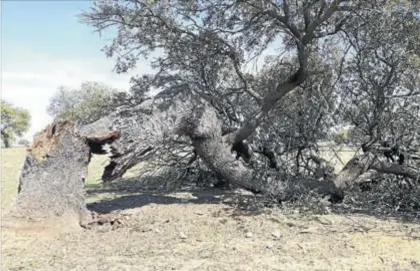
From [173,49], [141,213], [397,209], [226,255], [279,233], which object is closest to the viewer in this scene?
[226,255]

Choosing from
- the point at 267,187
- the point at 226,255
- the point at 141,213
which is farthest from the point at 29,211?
the point at 267,187

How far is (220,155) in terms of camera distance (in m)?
7.56

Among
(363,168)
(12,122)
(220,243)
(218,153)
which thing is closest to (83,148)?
(220,243)

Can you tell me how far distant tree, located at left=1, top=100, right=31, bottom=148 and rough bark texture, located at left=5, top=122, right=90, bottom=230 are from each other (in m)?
36.4

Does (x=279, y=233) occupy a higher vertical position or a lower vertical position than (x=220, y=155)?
lower

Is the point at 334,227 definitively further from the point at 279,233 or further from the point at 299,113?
the point at 299,113

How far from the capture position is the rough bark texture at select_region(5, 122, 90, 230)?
5.82 meters

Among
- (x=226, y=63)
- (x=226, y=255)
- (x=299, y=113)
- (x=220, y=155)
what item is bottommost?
(x=226, y=255)

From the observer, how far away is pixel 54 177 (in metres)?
5.95

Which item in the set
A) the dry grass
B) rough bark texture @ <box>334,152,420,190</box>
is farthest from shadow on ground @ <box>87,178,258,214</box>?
Answer: rough bark texture @ <box>334,152,420,190</box>

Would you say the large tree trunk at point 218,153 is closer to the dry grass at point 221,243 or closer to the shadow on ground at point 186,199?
the shadow on ground at point 186,199

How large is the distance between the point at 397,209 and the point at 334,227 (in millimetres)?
1806

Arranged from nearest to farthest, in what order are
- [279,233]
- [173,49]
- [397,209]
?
[279,233] → [397,209] → [173,49]

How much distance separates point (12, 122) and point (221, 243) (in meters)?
38.7
